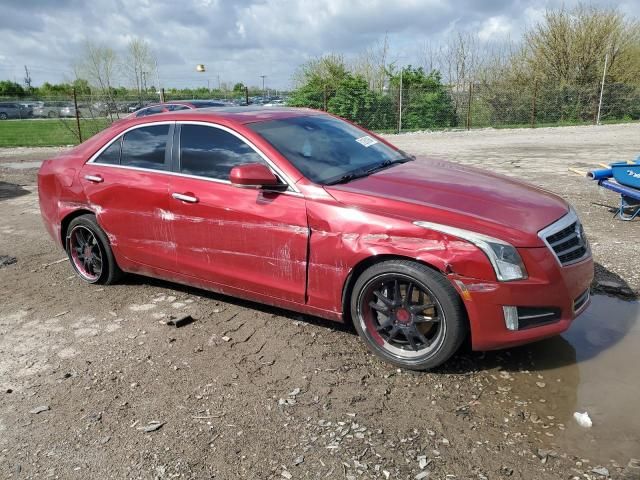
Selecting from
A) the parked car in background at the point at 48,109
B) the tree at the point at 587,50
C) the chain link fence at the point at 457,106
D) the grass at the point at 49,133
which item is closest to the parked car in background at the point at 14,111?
the parked car in background at the point at 48,109

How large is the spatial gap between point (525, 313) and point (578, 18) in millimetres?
31810

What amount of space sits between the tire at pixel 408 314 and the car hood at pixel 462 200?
14.2 inches

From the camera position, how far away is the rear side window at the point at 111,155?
484cm

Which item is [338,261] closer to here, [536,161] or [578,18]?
[536,161]

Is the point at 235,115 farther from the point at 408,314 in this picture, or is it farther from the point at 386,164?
the point at 408,314

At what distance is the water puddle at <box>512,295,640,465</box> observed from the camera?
281 centimetres

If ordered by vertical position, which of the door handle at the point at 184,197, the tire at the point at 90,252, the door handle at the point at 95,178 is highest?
the door handle at the point at 95,178

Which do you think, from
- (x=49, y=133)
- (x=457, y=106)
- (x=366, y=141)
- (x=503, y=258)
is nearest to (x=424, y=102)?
(x=457, y=106)

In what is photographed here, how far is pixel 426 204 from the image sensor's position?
11.2ft

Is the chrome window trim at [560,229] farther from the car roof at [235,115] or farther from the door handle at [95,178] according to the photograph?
the door handle at [95,178]

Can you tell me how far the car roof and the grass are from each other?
16.9 m

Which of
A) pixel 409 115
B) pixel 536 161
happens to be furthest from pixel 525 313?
pixel 409 115

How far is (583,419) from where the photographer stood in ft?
9.80

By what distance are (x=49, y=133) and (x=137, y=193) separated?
23643 mm
